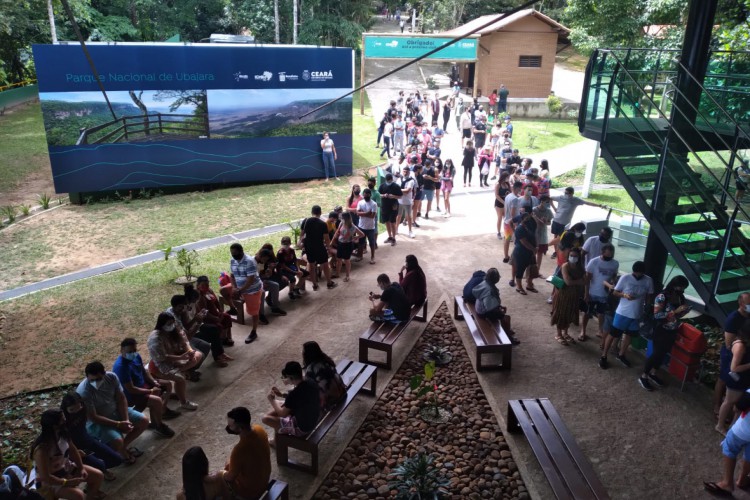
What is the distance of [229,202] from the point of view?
17094 mm

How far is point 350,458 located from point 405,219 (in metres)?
8.21

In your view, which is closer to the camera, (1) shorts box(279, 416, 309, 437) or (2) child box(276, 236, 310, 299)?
(1) shorts box(279, 416, 309, 437)

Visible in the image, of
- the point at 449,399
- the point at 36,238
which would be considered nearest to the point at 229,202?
the point at 36,238

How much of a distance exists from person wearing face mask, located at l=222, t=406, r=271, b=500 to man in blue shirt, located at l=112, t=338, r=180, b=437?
1.68 metres

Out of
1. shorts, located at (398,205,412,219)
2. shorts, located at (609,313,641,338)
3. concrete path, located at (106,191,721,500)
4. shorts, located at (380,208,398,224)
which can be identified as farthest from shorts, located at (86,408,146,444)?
shorts, located at (398,205,412,219)

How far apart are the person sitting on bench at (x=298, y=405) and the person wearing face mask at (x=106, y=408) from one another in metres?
1.44

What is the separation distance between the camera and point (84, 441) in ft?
17.4

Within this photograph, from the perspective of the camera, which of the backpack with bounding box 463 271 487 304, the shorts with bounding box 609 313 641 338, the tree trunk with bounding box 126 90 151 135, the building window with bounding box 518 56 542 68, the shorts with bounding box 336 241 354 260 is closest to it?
the shorts with bounding box 609 313 641 338

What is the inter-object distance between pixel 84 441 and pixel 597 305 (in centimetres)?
637

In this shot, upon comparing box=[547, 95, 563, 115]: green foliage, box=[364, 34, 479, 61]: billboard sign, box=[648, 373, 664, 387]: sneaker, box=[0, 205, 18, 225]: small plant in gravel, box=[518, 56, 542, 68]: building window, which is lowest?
box=[0, 205, 18, 225]: small plant in gravel

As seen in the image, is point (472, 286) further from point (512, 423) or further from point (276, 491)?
point (276, 491)

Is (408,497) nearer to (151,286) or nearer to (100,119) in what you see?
(151,286)

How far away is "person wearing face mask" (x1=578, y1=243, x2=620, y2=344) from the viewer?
25.5 feet

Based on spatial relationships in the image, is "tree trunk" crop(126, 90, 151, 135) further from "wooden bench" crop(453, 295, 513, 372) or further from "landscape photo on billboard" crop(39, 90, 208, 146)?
"wooden bench" crop(453, 295, 513, 372)
